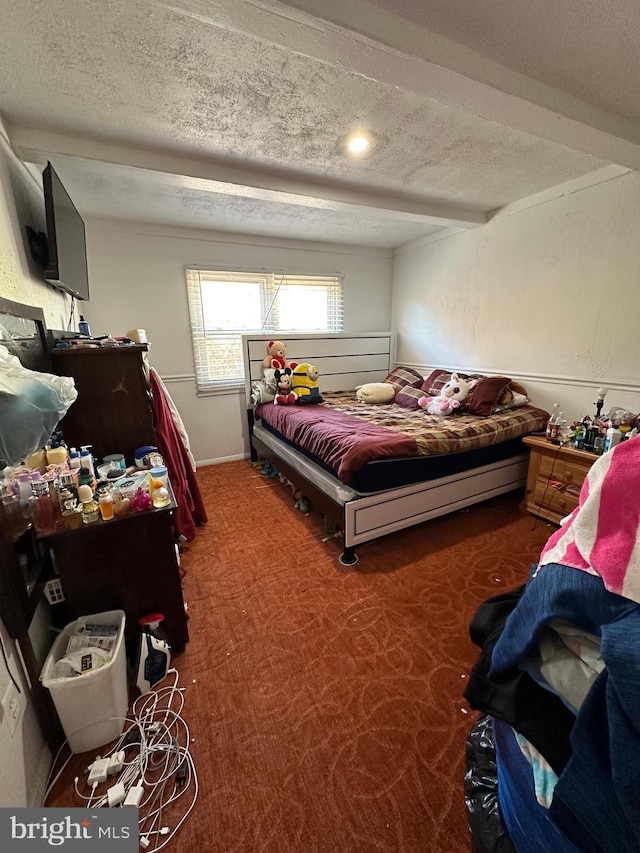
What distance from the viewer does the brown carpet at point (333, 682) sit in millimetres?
1004

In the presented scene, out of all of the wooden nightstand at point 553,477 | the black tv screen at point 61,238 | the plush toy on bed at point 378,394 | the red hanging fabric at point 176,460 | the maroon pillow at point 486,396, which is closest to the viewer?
the black tv screen at point 61,238

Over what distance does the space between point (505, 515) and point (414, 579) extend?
1122 mm

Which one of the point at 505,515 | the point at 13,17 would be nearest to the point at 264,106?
the point at 13,17

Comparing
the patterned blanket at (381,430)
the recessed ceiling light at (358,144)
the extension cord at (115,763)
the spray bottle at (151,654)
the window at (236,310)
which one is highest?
the recessed ceiling light at (358,144)

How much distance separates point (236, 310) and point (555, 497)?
342 cm

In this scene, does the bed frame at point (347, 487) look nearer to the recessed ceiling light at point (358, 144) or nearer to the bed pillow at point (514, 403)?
the bed pillow at point (514, 403)

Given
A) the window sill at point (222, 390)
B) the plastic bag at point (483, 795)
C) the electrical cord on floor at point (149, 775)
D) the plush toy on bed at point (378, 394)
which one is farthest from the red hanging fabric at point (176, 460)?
the plush toy on bed at point (378, 394)

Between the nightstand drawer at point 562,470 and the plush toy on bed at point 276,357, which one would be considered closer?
the nightstand drawer at point 562,470

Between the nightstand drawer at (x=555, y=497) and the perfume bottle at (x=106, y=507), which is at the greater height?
the perfume bottle at (x=106, y=507)

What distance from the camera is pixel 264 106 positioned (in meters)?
1.60

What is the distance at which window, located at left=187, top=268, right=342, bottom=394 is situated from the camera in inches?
140

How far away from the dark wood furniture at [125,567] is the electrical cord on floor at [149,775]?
13.0 inches

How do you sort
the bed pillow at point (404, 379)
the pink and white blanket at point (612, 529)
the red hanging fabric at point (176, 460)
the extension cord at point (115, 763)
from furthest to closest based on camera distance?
the bed pillow at point (404, 379), the red hanging fabric at point (176, 460), the extension cord at point (115, 763), the pink and white blanket at point (612, 529)

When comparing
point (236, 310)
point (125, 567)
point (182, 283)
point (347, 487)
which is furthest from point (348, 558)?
point (182, 283)
